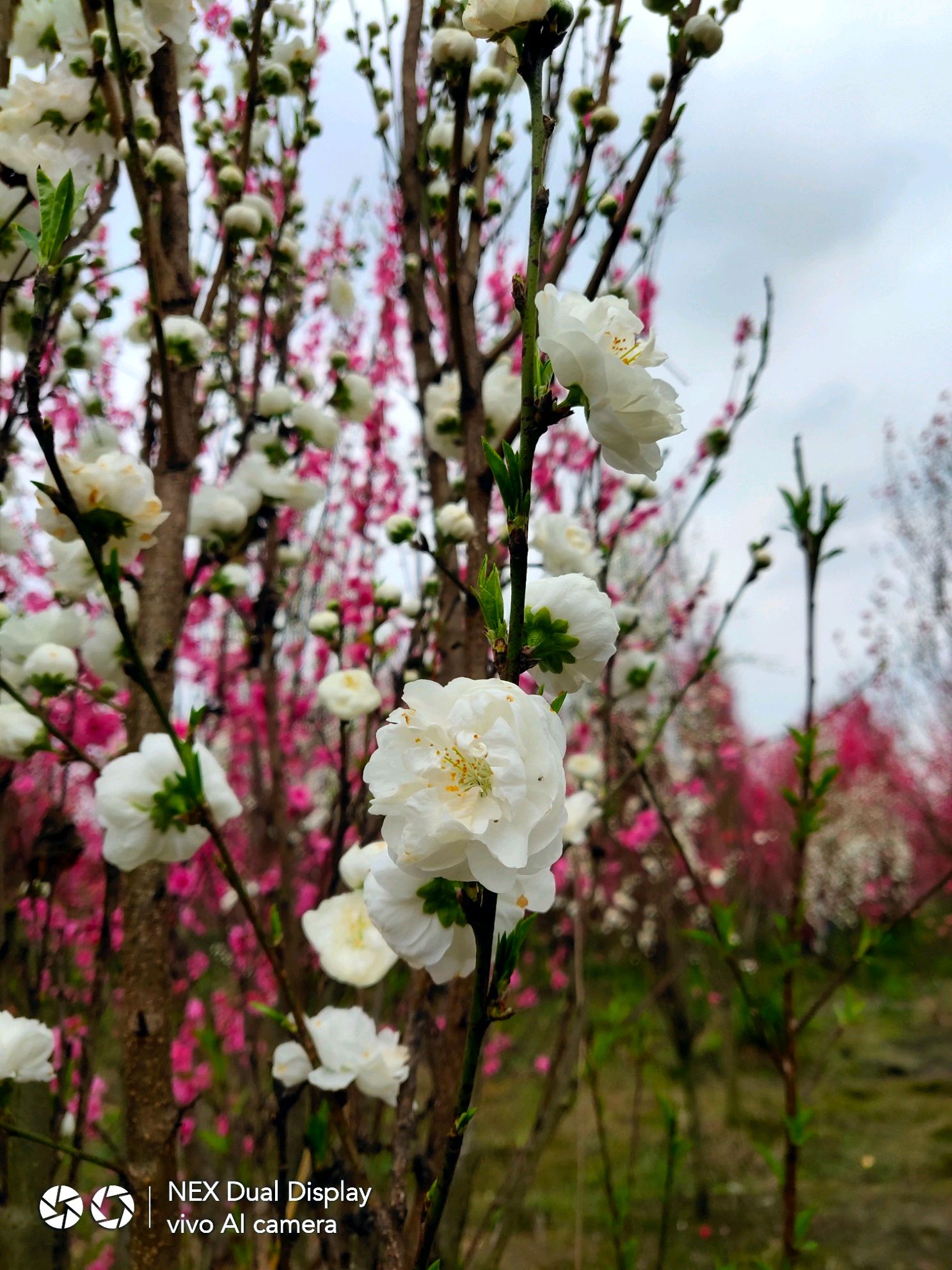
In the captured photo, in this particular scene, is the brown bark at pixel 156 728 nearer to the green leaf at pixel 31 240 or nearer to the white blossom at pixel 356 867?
the white blossom at pixel 356 867

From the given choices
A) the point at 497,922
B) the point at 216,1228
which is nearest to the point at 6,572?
the point at 216,1228

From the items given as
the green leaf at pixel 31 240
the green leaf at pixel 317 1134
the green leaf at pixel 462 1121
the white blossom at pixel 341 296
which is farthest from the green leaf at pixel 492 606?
the white blossom at pixel 341 296

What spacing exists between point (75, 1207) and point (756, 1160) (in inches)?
169

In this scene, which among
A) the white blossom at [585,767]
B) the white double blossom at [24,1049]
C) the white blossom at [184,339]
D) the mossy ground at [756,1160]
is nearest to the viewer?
the white double blossom at [24,1049]

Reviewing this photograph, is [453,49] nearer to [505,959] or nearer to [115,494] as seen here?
[115,494]

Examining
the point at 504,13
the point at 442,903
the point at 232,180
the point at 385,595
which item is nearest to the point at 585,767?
the point at 385,595

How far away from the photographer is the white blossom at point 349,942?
106cm

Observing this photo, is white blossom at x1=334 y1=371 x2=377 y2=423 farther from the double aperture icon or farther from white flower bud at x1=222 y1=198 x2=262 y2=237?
the double aperture icon

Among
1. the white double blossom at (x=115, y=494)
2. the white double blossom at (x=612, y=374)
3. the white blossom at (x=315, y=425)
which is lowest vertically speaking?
the white double blossom at (x=612, y=374)

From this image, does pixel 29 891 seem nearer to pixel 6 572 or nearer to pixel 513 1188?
pixel 513 1188

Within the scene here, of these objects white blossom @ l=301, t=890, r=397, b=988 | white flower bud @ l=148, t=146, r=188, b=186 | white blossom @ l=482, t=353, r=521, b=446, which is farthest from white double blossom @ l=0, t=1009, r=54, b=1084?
white flower bud @ l=148, t=146, r=188, b=186

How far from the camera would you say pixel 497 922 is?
0.61 metres

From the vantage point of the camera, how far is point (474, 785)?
55 centimetres

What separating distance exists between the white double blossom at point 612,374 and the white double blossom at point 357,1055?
0.73 metres
